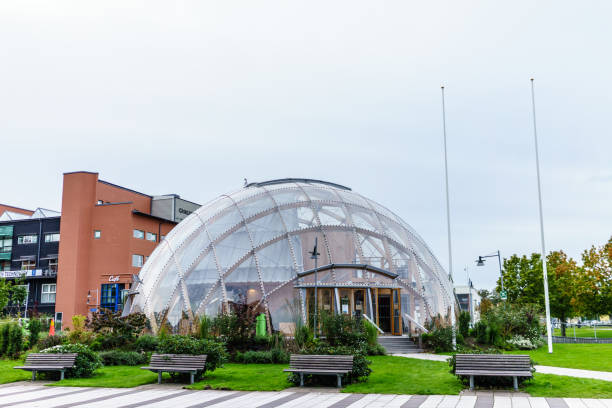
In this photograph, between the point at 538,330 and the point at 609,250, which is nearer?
the point at 538,330

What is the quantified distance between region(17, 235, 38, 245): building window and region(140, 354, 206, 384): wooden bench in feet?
145

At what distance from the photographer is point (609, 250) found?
39.1 meters

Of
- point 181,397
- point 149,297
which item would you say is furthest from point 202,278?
point 181,397

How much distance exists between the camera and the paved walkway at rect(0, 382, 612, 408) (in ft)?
35.0

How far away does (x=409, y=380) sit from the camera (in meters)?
13.8

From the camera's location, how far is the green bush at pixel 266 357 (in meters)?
18.6

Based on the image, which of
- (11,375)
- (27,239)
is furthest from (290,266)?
(27,239)

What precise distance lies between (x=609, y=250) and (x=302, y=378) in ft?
109

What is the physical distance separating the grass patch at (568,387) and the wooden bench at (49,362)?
1185 cm

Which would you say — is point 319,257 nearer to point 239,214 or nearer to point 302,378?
point 239,214

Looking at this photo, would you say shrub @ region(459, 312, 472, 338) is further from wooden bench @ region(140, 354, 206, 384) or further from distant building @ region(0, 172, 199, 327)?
distant building @ region(0, 172, 199, 327)

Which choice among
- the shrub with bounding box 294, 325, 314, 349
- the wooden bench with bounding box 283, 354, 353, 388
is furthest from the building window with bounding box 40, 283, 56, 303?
the wooden bench with bounding box 283, 354, 353, 388

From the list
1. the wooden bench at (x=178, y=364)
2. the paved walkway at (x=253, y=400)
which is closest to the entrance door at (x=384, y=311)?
the wooden bench at (x=178, y=364)

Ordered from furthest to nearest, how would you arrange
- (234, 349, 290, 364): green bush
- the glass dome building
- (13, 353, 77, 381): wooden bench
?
1. the glass dome building
2. (234, 349, 290, 364): green bush
3. (13, 353, 77, 381): wooden bench
